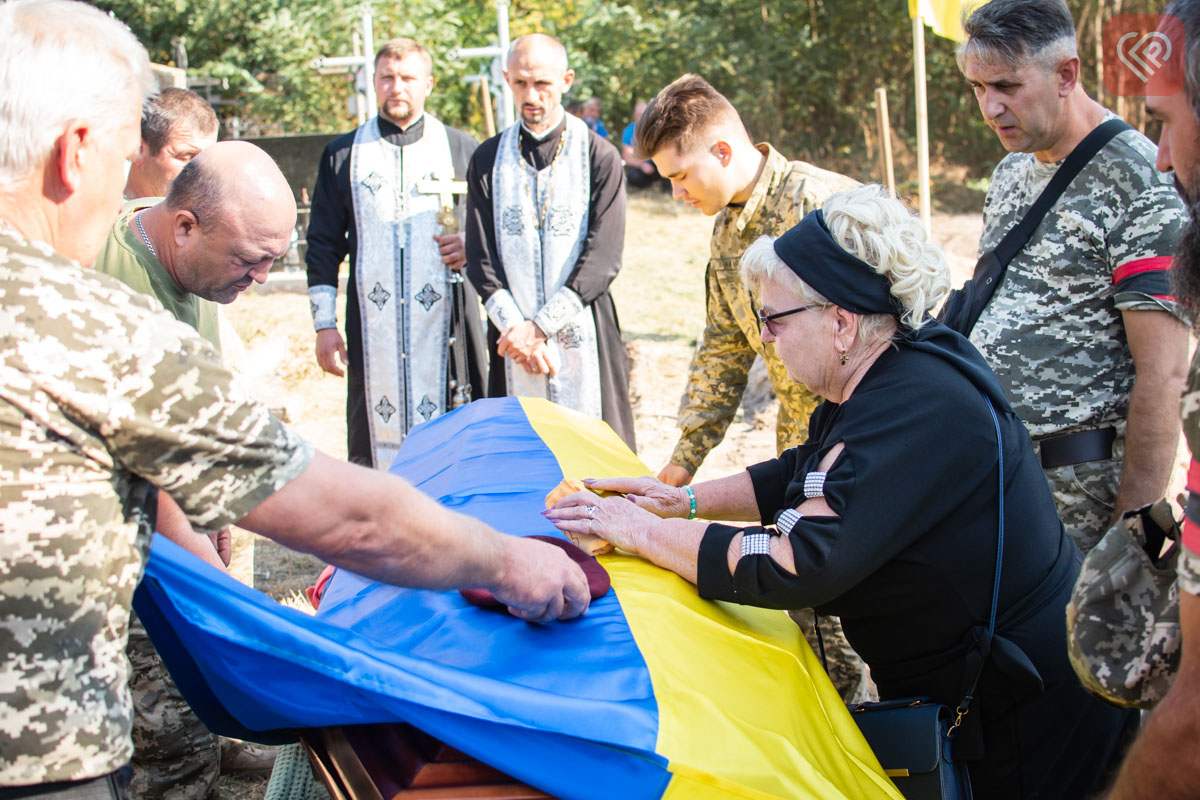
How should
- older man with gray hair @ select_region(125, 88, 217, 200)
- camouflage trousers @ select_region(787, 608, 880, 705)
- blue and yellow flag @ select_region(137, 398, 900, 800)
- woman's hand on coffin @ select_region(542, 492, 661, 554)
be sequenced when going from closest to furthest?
blue and yellow flag @ select_region(137, 398, 900, 800)
woman's hand on coffin @ select_region(542, 492, 661, 554)
camouflage trousers @ select_region(787, 608, 880, 705)
older man with gray hair @ select_region(125, 88, 217, 200)

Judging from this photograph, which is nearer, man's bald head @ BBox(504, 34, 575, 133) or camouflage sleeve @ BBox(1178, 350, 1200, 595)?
camouflage sleeve @ BBox(1178, 350, 1200, 595)

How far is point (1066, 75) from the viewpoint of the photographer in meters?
2.71

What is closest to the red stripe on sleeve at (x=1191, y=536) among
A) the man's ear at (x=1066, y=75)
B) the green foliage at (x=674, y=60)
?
the man's ear at (x=1066, y=75)

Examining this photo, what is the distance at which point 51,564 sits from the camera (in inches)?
48.8

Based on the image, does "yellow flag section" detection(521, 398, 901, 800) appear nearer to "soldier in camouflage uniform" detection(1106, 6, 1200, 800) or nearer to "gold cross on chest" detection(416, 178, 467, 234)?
"soldier in camouflage uniform" detection(1106, 6, 1200, 800)

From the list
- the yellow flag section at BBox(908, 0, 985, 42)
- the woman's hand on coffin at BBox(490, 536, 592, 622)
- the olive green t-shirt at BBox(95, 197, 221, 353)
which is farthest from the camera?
the yellow flag section at BBox(908, 0, 985, 42)

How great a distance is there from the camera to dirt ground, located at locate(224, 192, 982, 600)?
20.6ft

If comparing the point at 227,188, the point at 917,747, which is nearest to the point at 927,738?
the point at 917,747

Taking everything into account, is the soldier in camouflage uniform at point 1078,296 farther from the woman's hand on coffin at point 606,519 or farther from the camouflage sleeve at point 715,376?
the woman's hand on coffin at point 606,519

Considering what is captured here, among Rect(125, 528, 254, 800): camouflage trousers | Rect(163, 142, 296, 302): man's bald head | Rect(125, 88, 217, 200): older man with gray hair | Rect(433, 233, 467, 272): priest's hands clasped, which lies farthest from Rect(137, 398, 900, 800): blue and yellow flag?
Rect(433, 233, 467, 272): priest's hands clasped

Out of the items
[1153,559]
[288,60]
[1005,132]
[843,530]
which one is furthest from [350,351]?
[288,60]

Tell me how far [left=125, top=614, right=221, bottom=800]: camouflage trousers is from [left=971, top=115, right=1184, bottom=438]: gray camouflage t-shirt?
2.25 m

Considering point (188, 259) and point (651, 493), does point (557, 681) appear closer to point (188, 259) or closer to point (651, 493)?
point (651, 493)

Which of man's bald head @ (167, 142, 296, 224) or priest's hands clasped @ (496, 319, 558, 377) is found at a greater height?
man's bald head @ (167, 142, 296, 224)
